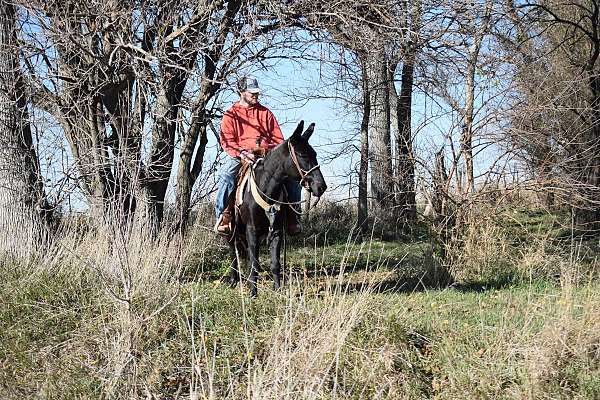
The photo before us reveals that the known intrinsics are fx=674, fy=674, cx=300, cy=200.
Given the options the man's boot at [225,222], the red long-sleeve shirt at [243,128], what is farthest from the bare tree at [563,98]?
the man's boot at [225,222]

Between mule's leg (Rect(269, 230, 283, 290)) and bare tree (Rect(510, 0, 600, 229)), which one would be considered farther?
bare tree (Rect(510, 0, 600, 229))

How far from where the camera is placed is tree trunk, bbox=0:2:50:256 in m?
9.07

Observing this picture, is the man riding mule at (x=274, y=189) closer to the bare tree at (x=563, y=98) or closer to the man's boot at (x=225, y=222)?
the man's boot at (x=225, y=222)

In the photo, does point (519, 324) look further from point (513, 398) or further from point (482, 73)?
point (482, 73)

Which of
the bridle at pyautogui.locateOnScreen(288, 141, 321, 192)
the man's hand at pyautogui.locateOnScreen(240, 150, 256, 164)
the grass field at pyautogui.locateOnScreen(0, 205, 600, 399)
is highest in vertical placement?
the man's hand at pyautogui.locateOnScreen(240, 150, 256, 164)

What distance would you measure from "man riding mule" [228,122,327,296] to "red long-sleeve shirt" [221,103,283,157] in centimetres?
67

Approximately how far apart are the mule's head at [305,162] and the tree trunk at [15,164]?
12.4ft

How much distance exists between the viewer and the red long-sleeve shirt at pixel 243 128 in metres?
9.10

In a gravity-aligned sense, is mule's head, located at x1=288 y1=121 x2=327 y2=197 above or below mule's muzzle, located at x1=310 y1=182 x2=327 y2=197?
above

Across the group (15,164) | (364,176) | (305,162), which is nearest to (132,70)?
(15,164)

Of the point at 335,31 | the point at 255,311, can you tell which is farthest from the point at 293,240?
the point at 255,311

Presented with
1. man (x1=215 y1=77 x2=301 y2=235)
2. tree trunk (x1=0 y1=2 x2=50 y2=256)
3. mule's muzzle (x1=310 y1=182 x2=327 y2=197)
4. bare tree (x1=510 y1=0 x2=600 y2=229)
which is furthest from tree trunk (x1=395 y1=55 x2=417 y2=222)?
tree trunk (x1=0 y1=2 x2=50 y2=256)

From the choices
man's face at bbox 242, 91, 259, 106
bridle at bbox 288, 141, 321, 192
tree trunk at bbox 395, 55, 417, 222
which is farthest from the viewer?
tree trunk at bbox 395, 55, 417, 222

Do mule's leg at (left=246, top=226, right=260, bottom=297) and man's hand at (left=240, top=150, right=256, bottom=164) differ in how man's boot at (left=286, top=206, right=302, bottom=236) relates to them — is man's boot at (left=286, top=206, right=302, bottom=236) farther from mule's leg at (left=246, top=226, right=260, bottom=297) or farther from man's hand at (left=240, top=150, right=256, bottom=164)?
man's hand at (left=240, top=150, right=256, bottom=164)
